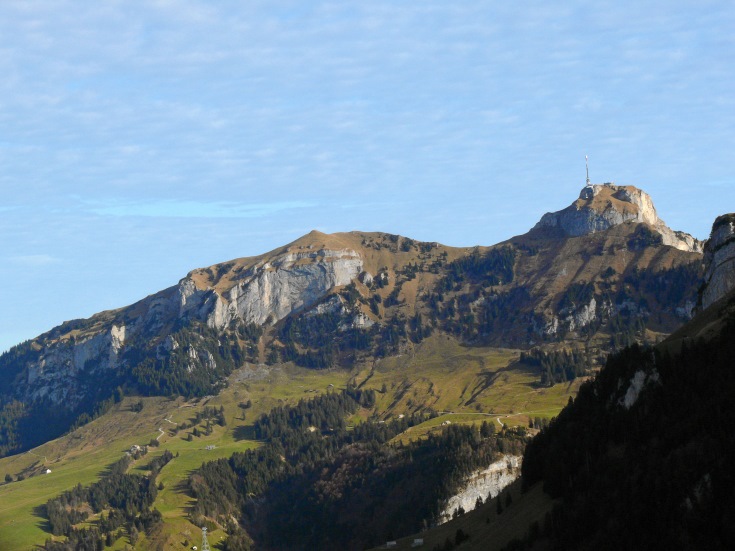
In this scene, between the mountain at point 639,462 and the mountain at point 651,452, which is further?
the mountain at point 639,462

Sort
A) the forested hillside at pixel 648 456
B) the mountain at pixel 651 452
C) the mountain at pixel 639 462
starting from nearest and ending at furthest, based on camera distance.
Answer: the forested hillside at pixel 648 456 < the mountain at pixel 651 452 < the mountain at pixel 639 462

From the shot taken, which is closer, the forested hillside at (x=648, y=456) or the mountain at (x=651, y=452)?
the forested hillside at (x=648, y=456)

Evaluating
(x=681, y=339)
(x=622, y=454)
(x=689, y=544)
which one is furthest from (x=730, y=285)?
(x=689, y=544)

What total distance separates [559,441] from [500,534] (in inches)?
830

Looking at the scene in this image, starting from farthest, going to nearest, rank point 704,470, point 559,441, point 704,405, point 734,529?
point 559,441 → point 704,405 → point 704,470 → point 734,529

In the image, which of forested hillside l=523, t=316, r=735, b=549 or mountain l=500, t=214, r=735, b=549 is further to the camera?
mountain l=500, t=214, r=735, b=549

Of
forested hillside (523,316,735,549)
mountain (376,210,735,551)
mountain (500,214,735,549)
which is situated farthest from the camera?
mountain (376,210,735,551)

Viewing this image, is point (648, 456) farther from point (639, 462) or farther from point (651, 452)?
point (639, 462)

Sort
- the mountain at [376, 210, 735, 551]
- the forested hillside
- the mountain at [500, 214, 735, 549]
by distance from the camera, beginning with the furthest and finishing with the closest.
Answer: the mountain at [376, 210, 735, 551]
the mountain at [500, 214, 735, 549]
the forested hillside

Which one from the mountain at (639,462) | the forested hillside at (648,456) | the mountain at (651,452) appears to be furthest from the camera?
the mountain at (639,462)

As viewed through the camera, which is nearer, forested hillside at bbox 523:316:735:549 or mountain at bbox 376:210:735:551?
forested hillside at bbox 523:316:735:549

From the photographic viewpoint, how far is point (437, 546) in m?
177

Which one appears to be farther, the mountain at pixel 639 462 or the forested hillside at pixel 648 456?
the mountain at pixel 639 462

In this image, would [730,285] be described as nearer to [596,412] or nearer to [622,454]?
[596,412]
